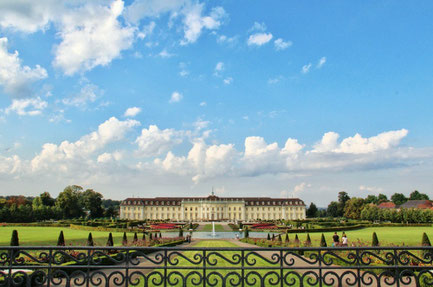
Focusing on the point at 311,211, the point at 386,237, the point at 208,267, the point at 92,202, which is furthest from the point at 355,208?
the point at 208,267

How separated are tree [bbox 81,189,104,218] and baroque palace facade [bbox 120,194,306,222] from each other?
19918 mm

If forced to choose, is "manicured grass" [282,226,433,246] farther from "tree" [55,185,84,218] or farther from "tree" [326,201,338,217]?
"tree" [326,201,338,217]

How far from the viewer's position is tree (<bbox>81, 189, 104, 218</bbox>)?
3080 inches

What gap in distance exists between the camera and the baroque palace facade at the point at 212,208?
101m

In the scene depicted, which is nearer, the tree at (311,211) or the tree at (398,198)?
the tree at (311,211)

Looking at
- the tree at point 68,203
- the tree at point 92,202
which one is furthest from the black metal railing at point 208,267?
the tree at point 92,202

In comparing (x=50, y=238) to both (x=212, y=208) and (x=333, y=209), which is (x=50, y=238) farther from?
(x=333, y=209)

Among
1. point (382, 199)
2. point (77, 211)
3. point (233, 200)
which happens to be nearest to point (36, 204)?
point (77, 211)

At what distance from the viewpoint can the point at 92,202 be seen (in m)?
78.9

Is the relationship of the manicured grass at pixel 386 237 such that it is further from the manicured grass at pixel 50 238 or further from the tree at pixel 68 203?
the tree at pixel 68 203

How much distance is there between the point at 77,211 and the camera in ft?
243

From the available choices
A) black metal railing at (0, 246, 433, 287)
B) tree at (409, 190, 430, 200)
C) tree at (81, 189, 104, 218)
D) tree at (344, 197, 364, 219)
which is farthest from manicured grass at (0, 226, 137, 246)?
tree at (409, 190, 430, 200)

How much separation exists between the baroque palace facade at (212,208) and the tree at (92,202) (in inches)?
784

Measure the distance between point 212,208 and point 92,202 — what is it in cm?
3563
